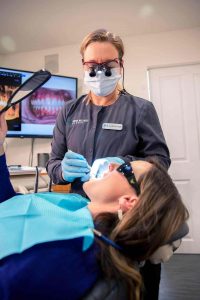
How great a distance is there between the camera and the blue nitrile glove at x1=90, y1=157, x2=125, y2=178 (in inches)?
39.7

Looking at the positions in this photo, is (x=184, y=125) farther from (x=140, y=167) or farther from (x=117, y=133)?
(x=140, y=167)

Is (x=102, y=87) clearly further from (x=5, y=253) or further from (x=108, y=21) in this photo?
(x=108, y=21)

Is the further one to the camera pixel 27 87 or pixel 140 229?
pixel 27 87

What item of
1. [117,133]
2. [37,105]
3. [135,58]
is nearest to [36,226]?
[117,133]

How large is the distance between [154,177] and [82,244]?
362mm

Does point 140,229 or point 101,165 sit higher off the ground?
point 101,165

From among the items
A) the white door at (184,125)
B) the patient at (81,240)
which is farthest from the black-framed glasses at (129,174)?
the white door at (184,125)

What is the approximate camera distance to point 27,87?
33.3 inches

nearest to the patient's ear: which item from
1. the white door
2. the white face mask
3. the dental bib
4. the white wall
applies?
the dental bib

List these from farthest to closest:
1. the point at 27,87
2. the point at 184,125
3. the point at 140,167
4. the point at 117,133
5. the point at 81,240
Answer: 1. the point at 184,125
2. the point at 117,133
3. the point at 140,167
4. the point at 27,87
5. the point at 81,240

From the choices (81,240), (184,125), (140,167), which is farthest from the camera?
(184,125)

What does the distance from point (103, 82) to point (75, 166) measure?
46 centimetres

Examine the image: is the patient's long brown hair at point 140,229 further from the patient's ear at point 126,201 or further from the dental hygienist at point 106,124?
the dental hygienist at point 106,124

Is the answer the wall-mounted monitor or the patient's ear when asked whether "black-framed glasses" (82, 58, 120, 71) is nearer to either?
the patient's ear
